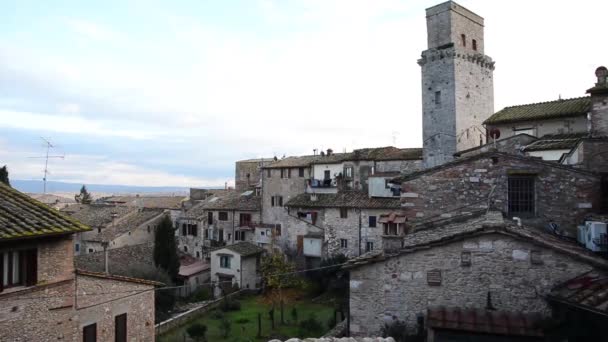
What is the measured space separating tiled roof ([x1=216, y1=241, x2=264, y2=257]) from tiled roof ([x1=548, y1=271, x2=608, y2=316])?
101 feet

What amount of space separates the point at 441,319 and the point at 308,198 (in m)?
30.9

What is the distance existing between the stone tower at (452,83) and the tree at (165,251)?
22743mm

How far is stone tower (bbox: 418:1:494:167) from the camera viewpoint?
32281 millimetres

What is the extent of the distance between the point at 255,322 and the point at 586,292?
23778 millimetres

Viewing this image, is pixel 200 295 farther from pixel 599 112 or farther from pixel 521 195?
pixel 599 112

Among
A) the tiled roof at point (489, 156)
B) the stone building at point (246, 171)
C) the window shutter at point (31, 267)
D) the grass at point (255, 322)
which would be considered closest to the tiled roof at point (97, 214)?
the stone building at point (246, 171)

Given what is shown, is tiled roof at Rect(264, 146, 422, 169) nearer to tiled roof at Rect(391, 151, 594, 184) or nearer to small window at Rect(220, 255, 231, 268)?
small window at Rect(220, 255, 231, 268)

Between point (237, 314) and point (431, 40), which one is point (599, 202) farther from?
point (237, 314)

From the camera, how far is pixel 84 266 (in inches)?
1335

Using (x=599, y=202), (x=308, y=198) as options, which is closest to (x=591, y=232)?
(x=599, y=202)

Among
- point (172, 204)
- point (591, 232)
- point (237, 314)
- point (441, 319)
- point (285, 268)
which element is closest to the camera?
point (441, 319)

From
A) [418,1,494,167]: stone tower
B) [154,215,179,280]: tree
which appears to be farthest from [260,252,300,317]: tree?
[418,1,494,167]: stone tower

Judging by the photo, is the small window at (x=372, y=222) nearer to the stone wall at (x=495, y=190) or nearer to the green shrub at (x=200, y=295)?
the green shrub at (x=200, y=295)

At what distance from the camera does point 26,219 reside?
11.6 m
